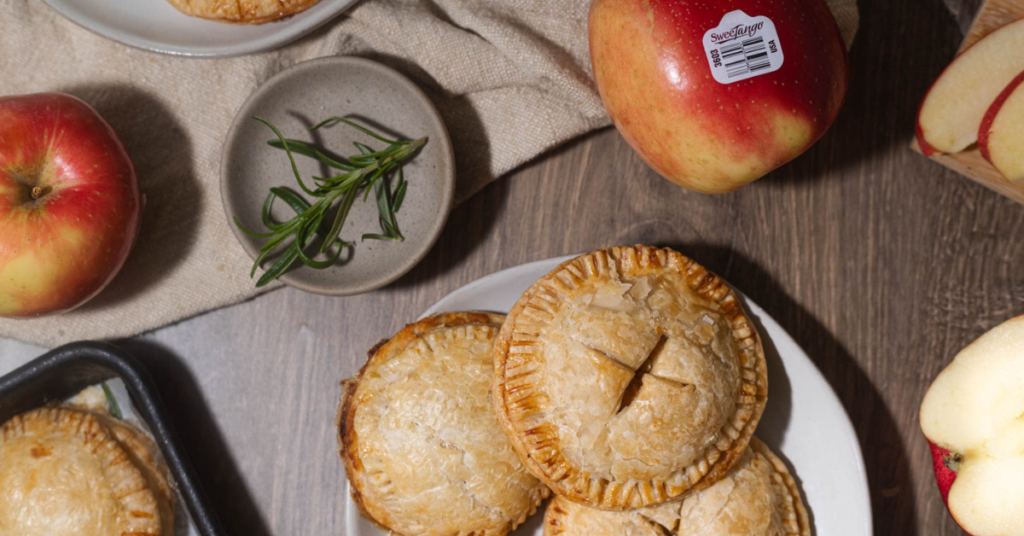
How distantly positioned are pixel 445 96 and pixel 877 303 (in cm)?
99

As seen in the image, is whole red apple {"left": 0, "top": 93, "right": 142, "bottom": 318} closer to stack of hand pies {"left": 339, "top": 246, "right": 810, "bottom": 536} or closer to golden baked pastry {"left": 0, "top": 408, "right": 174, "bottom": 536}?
golden baked pastry {"left": 0, "top": 408, "right": 174, "bottom": 536}

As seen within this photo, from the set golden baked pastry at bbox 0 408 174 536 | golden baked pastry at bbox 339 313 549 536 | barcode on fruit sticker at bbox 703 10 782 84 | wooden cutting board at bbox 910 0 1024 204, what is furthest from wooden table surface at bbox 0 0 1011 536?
barcode on fruit sticker at bbox 703 10 782 84

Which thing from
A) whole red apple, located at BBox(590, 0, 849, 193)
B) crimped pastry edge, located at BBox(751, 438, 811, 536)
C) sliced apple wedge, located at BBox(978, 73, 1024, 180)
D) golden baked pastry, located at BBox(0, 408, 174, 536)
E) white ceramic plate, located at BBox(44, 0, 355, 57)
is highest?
white ceramic plate, located at BBox(44, 0, 355, 57)

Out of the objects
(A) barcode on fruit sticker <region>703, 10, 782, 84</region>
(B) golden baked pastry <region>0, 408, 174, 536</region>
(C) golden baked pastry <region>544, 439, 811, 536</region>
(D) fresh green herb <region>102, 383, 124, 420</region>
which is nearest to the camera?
(A) barcode on fruit sticker <region>703, 10, 782, 84</region>

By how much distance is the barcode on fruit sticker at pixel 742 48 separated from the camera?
3.78 feet

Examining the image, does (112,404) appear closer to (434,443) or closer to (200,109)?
(200,109)

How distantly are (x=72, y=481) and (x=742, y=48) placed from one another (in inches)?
57.8

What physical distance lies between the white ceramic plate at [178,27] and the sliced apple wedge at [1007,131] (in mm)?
1199

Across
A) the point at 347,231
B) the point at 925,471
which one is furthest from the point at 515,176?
the point at 925,471

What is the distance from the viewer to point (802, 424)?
1358 mm

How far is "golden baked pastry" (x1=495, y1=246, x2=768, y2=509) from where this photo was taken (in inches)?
45.5

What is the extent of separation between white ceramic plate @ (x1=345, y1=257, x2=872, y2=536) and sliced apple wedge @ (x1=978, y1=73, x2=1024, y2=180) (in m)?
0.49

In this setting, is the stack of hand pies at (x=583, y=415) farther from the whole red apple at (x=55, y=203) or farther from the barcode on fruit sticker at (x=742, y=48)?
the whole red apple at (x=55, y=203)

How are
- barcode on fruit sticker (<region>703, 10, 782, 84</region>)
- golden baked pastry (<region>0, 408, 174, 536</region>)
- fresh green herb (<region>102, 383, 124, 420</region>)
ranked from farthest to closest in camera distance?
fresh green herb (<region>102, 383, 124, 420</region>) → golden baked pastry (<region>0, 408, 174, 536</region>) → barcode on fruit sticker (<region>703, 10, 782, 84</region>)
